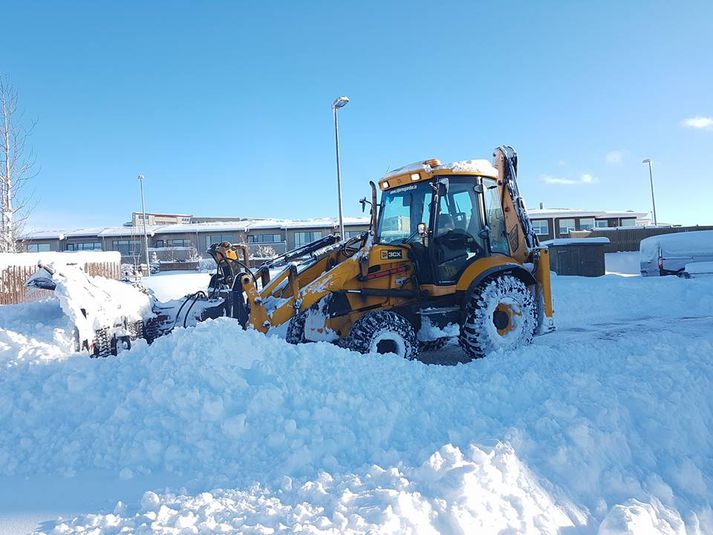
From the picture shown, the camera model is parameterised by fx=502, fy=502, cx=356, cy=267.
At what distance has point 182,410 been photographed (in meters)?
4.08

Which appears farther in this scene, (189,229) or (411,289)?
(189,229)

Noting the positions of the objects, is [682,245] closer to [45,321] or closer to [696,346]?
[696,346]

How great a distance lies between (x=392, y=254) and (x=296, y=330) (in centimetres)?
160

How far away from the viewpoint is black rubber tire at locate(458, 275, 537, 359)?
253 inches

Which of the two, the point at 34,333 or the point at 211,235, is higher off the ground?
the point at 211,235

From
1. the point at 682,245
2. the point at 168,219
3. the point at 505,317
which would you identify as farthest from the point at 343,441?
the point at 168,219

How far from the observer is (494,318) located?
675cm

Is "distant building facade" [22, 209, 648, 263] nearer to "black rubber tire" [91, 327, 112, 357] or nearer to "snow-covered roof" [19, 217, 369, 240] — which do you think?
"snow-covered roof" [19, 217, 369, 240]

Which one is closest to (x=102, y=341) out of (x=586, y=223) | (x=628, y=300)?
(x=628, y=300)

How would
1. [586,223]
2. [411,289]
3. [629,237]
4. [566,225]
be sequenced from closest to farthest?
[411,289], [629,237], [566,225], [586,223]

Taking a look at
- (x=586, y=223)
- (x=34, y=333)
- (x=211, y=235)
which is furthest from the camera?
(x=586, y=223)

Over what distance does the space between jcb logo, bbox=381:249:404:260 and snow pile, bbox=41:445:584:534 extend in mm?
3448

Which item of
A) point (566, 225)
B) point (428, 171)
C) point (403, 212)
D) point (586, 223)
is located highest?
point (586, 223)

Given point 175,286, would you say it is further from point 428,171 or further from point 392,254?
point 428,171
